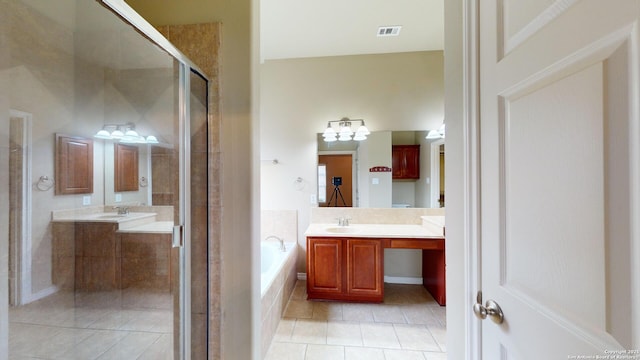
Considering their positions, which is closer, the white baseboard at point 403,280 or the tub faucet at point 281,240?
the tub faucet at point 281,240

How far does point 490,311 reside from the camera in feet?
2.66

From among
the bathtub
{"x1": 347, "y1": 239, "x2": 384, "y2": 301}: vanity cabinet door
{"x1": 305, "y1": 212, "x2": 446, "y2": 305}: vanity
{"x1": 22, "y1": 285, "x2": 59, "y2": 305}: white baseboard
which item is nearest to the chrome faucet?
{"x1": 22, "y1": 285, "x2": 59, "y2": 305}: white baseboard

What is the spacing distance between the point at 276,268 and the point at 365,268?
957 mm

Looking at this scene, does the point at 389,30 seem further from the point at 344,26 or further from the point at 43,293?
the point at 43,293

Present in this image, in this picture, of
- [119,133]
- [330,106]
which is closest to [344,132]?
[330,106]

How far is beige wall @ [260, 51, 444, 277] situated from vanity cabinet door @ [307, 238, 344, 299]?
0.58m

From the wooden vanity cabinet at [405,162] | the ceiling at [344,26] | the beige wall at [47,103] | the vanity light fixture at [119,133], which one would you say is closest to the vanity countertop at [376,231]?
the wooden vanity cabinet at [405,162]

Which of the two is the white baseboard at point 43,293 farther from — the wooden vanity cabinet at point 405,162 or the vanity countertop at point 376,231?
the wooden vanity cabinet at point 405,162

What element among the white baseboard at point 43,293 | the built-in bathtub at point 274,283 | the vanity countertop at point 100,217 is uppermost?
the vanity countertop at point 100,217

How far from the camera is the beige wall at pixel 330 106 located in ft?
10.0

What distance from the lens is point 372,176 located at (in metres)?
3.15

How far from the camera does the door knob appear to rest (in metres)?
0.79

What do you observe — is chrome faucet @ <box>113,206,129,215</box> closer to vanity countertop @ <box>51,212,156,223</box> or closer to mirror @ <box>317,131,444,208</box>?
vanity countertop @ <box>51,212,156,223</box>

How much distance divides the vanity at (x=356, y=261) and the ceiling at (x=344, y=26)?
2118 mm
